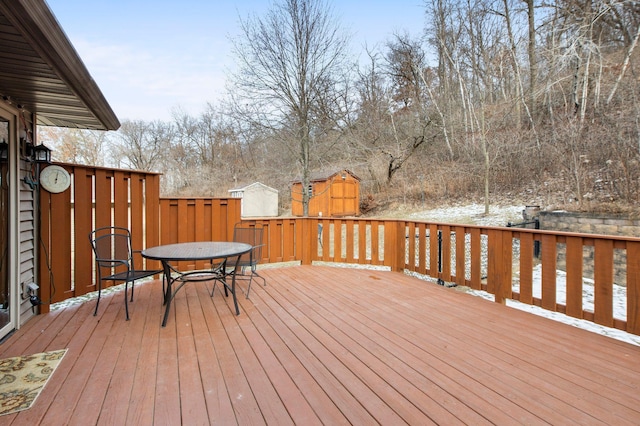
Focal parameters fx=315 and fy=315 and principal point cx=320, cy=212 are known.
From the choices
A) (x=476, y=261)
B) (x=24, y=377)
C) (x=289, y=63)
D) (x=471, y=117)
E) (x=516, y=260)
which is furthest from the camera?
(x=471, y=117)

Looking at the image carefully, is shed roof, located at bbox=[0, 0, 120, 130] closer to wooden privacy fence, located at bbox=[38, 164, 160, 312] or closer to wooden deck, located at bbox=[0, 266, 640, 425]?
wooden privacy fence, located at bbox=[38, 164, 160, 312]

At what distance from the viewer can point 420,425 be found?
145 cm

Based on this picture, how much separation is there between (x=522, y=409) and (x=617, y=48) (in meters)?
11.9

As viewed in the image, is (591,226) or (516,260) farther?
(591,226)

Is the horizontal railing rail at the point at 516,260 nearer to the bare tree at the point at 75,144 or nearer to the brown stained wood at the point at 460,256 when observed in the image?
the brown stained wood at the point at 460,256

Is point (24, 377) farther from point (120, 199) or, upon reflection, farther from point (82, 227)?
point (120, 199)

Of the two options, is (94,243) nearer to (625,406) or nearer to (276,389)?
(276,389)

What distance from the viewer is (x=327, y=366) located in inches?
78.2

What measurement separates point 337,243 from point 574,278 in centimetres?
286

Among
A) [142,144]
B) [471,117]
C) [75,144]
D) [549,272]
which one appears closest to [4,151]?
[549,272]

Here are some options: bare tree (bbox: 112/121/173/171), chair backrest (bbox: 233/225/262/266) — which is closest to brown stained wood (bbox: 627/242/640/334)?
chair backrest (bbox: 233/225/262/266)

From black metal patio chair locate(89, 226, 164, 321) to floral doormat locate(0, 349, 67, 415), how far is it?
690 millimetres

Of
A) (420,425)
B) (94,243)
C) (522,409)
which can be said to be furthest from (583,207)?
(94,243)

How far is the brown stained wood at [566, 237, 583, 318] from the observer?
2.70 m
